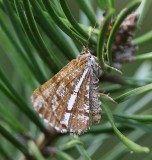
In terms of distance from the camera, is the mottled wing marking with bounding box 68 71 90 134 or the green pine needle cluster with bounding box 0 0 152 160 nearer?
the green pine needle cluster with bounding box 0 0 152 160

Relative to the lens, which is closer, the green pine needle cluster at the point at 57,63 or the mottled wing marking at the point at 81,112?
the green pine needle cluster at the point at 57,63

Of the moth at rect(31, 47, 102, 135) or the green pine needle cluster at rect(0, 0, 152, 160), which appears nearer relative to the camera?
the green pine needle cluster at rect(0, 0, 152, 160)

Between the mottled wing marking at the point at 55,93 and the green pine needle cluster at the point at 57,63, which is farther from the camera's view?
the mottled wing marking at the point at 55,93

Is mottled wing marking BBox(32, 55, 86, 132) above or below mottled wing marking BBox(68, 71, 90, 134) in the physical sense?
above

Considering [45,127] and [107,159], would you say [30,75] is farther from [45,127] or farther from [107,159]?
[107,159]

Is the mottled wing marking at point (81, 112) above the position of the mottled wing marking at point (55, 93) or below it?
below

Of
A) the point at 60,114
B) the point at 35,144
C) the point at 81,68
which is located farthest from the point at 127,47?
the point at 35,144

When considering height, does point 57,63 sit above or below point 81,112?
above

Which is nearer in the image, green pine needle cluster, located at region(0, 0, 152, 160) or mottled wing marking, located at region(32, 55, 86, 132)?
green pine needle cluster, located at region(0, 0, 152, 160)

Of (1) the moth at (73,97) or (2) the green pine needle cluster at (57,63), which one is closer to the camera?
(2) the green pine needle cluster at (57,63)
